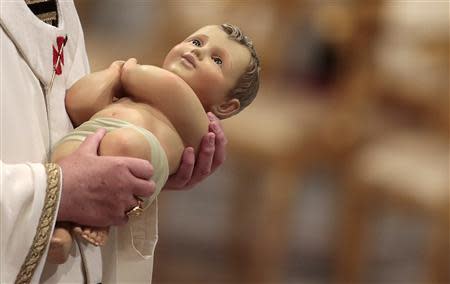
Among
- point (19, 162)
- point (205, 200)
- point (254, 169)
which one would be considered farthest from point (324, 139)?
point (19, 162)

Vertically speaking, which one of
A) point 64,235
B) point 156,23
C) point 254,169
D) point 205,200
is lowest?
point 205,200

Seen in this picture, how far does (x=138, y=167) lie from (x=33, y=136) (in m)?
0.15

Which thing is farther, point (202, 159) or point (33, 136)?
point (202, 159)

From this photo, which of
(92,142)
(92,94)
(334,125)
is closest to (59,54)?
(92,94)

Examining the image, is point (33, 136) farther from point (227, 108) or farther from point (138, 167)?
point (227, 108)

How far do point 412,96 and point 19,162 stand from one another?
6.93 feet

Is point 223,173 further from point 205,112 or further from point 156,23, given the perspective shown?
point 205,112

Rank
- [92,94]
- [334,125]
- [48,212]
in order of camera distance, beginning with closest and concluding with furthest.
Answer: [48,212] < [92,94] < [334,125]

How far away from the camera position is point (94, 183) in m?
1.04

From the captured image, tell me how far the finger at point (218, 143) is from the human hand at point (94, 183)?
171 millimetres

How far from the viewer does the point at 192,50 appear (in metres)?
1.19

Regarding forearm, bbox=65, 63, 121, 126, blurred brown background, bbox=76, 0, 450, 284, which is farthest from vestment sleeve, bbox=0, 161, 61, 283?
blurred brown background, bbox=76, 0, 450, 284

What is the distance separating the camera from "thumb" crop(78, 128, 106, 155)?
3.44 feet

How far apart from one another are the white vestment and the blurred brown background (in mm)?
1473
